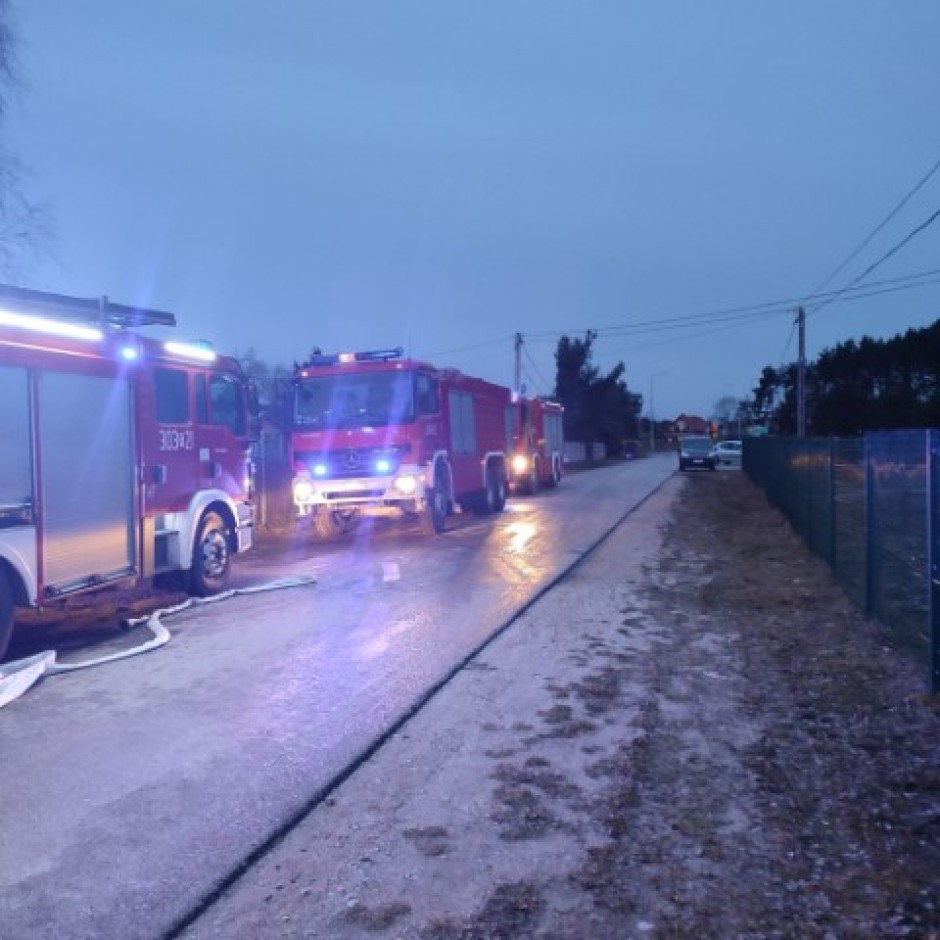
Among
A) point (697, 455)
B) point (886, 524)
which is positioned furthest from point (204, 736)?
point (697, 455)

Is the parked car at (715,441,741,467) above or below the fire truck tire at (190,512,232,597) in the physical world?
above

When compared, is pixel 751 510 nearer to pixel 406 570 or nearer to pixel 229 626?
pixel 406 570

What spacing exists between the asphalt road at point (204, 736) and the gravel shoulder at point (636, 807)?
267 mm

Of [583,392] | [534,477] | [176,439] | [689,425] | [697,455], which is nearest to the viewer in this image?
[176,439]

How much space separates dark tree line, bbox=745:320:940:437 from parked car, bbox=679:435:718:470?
5437 millimetres

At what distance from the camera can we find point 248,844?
13.9 ft

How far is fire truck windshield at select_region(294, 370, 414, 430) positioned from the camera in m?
16.4

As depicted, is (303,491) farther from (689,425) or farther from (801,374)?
(689,425)

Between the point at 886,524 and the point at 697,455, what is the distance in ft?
134

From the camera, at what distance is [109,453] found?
362 inches

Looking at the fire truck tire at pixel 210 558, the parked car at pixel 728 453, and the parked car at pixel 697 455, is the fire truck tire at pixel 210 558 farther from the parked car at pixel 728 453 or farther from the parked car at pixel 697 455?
the parked car at pixel 728 453

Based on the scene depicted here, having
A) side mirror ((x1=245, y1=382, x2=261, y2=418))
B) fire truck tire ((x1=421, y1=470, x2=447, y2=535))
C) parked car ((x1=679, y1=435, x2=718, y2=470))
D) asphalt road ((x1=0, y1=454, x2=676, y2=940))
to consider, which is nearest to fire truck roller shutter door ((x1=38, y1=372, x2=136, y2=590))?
asphalt road ((x1=0, y1=454, x2=676, y2=940))

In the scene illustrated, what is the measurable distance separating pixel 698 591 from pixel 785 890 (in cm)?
725

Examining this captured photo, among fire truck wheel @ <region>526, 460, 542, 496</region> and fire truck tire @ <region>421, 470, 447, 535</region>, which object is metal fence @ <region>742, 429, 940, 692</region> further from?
fire truck wheel @ <region>526, 460, 542, 496</region>
